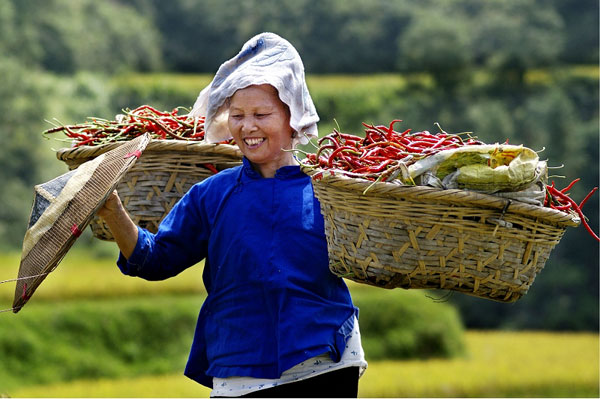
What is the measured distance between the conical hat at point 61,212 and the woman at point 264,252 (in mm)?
80

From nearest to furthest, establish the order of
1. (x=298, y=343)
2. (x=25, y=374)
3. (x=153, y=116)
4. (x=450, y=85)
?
(x=298, y=343), (x=153, y=116), (x=25, y=374), (x=450, y=85)

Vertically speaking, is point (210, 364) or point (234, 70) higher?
point (234, 70)

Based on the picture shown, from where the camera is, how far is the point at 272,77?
250 centimetres

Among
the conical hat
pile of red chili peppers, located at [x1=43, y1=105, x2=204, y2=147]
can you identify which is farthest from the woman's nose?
pile of red chili peppers, located at [x1=43, y1=105, x2=204, y2=147]

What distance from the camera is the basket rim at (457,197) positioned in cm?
220

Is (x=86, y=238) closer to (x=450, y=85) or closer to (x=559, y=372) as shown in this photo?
(x=559, y=372)

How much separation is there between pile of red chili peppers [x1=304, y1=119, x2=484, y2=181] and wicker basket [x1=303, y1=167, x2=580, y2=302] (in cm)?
6

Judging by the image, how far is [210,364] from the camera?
258 cm

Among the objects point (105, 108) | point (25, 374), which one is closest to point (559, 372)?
point (25, 374)

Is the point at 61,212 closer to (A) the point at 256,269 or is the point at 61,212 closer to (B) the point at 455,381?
(A) the point at 256,269

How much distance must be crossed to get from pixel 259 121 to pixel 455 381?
1019cm

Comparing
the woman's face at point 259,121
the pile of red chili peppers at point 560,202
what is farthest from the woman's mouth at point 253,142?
the pile of red chili peppers at point 560,202

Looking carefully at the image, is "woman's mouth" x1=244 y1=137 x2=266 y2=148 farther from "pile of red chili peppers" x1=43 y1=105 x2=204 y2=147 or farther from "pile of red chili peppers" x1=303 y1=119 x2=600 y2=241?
"pile of red chili peppers" x1=43 y1=105 x2=204 y2=147

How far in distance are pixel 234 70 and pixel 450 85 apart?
31638 millimetres
